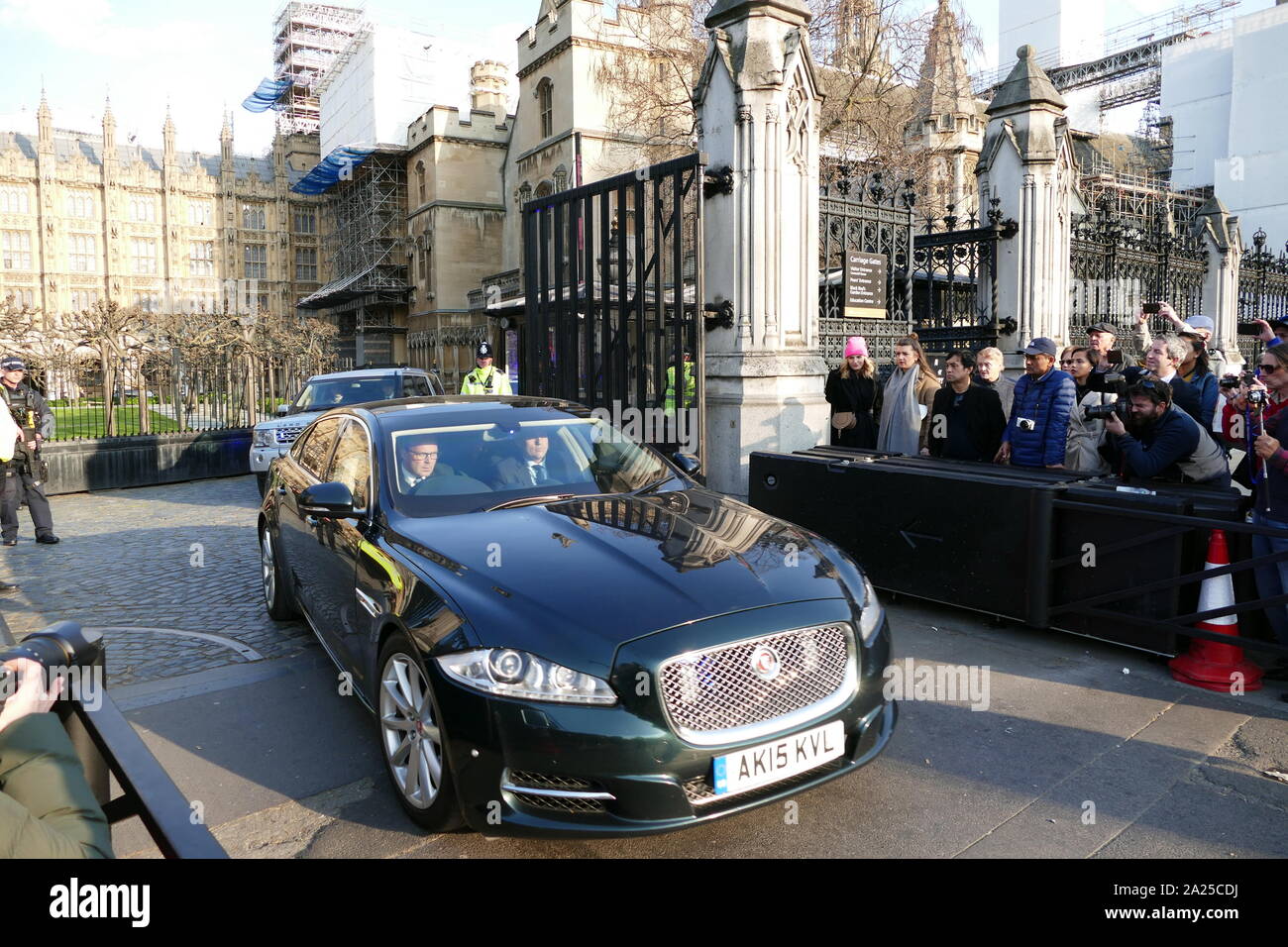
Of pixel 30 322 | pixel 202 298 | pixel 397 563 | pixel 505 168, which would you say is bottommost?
pixel 397 563

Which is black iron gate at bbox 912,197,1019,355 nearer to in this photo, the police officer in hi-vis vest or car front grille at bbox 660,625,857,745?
the police officer in hi-vis vest

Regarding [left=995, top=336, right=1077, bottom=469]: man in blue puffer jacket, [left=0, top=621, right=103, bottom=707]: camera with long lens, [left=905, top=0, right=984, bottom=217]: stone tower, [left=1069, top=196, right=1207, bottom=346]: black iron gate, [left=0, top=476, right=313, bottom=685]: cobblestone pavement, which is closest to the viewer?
[left=0, top=621, right=103, bottom=707]: camera with long lens

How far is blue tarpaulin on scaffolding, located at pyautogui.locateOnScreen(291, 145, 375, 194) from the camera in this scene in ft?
171

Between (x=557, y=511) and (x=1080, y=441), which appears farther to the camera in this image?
(x=1080, y=441)

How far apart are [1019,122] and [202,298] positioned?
66895mm

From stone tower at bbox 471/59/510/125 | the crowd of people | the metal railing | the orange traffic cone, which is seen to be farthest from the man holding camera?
stone tower at bbox 471/59/510/125

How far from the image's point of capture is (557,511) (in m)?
4.21

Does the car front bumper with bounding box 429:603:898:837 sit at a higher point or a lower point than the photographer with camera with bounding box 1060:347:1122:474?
lower

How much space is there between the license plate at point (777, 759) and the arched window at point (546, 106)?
38.6m

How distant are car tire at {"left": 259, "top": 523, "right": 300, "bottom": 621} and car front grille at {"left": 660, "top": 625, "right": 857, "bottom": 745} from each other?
3.80 m

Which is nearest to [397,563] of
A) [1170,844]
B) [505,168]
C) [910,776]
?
[910,776]

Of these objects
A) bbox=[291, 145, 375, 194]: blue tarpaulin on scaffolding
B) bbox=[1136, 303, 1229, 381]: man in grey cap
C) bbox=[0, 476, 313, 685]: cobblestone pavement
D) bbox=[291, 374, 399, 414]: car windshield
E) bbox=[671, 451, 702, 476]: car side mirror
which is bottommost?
bbox=[0, 476, 313, 685]: cobblestone pavement

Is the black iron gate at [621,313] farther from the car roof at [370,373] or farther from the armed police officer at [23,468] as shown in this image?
the armed police officer at [23,468]
